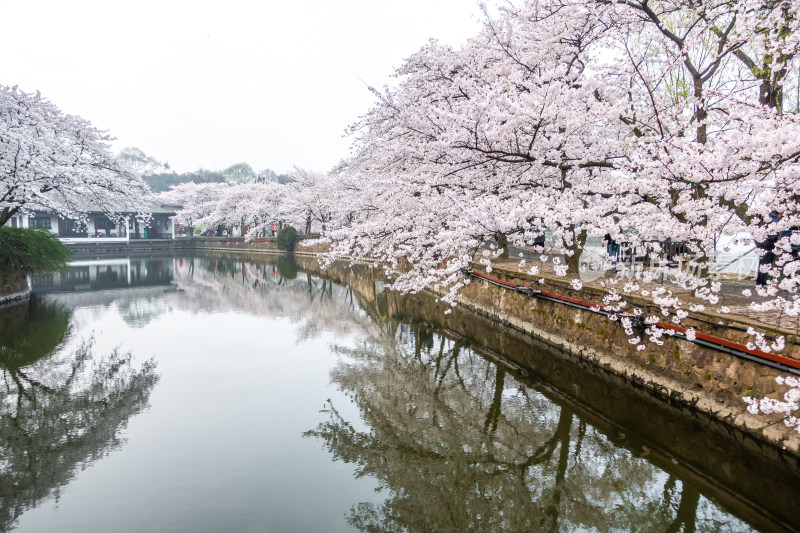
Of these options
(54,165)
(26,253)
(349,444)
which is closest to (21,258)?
(26,253)

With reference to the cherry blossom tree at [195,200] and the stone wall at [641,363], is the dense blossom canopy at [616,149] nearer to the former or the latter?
the stone wall at [641,363]


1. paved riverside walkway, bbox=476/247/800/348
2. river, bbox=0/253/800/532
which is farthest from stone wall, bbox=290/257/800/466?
paved riverside walkway, bbox=476/247/800/348

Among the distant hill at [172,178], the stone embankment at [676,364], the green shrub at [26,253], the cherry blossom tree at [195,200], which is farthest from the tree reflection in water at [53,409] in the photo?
the distant hill at [172,178]

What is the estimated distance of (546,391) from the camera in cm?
969

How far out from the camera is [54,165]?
1820cm

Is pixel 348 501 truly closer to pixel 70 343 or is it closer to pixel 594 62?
pixel 594 62

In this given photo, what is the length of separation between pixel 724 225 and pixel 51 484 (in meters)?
9.93

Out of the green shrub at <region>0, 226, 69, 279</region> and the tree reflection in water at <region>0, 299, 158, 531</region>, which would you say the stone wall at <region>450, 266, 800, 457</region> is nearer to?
the tree reflection in water at <region>0, 299, 158, 531</region>

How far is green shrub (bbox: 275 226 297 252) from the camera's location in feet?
161

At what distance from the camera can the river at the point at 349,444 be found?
569 cm

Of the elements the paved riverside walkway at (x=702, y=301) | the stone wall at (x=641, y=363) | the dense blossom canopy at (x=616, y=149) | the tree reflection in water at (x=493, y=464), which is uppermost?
the dense blossom canopy at (x=616, y=149)

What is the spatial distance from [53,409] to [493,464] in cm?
800

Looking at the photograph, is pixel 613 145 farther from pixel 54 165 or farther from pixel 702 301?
pixel 54 165

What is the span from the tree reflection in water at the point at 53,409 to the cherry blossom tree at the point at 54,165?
253 inches
